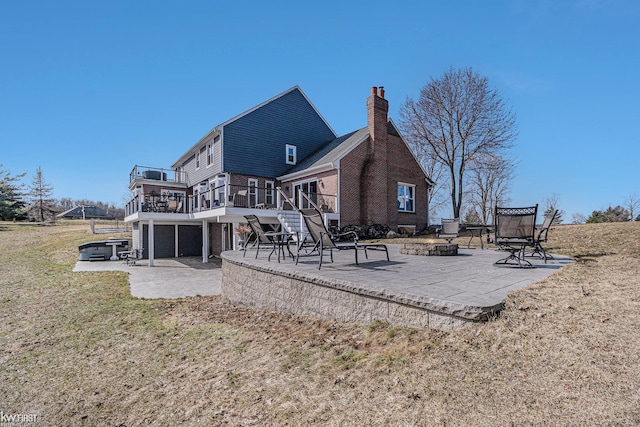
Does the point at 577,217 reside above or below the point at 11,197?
below

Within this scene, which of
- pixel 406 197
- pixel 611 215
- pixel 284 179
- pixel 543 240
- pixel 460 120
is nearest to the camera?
pixel 543 240

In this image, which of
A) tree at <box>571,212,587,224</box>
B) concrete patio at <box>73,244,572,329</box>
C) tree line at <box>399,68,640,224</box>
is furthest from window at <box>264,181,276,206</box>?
tree at <box>571,212,587,224</box>

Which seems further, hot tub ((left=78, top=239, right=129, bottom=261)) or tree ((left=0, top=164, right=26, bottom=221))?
tree ((left=0, top=164, right=26, bottom=221))

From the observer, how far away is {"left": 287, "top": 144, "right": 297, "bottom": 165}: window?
2147cm

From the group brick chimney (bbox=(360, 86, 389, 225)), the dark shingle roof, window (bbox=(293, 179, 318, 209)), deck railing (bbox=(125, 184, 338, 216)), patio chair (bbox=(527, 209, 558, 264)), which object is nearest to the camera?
patio chair (bbox=(527, 209, 558, 264))

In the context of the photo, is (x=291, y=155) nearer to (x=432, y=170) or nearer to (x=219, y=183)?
(x=219, y=183)

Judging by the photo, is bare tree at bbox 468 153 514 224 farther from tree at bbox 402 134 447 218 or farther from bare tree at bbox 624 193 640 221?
bare tree at bbox 624 193 640 221

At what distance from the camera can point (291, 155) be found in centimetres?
2162

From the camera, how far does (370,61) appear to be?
52.9 feet

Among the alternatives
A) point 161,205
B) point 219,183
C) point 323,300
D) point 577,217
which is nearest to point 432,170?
point 577,217

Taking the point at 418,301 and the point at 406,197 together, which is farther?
the point at 406,197

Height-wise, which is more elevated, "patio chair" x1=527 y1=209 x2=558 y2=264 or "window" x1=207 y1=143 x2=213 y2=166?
"window" x1=207 y1=143 x2=213 y2=166

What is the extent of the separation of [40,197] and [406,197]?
50335mm

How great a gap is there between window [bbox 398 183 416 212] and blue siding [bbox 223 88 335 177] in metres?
6.71
